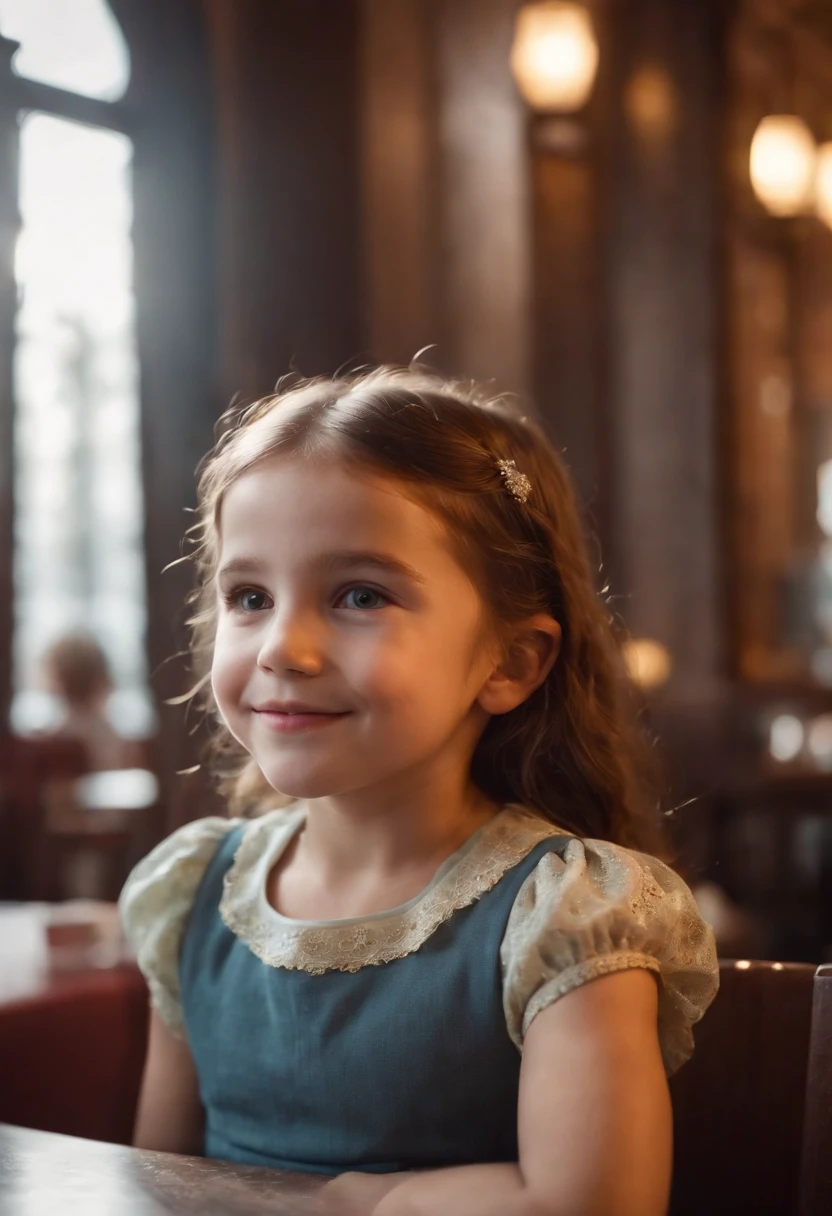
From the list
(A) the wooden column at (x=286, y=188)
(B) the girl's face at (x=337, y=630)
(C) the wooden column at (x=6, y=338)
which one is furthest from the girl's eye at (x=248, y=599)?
(A) the wooden column at (x=286, y=188)

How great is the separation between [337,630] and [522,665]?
0.21 meters

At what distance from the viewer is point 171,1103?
1.27 meters

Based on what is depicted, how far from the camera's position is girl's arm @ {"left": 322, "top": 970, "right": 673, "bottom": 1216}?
0.90 meters

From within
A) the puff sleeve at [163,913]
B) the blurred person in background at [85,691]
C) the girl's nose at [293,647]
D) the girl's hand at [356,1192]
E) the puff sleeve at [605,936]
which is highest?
the girl's nose at [293,647]

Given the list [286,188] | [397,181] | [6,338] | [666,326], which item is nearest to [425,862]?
[286,188]

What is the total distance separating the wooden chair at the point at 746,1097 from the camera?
3.78ft

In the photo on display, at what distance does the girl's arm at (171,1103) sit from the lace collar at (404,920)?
0.16 m

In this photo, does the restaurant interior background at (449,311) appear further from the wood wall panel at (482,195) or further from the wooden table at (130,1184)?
the wooden table at (130,1184)

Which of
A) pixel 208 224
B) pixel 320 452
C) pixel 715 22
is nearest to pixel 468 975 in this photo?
pixel 320 452

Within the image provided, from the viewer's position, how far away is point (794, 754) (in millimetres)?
5637

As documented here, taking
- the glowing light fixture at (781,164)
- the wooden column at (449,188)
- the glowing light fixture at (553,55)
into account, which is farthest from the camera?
the glowing light fixture at (781,164)

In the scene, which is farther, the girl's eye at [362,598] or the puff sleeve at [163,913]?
the puff sleeve at [163,913]

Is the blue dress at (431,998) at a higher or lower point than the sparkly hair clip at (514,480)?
lower

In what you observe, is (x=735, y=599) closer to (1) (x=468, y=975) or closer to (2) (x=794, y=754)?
(2) (x=794, y=754)
